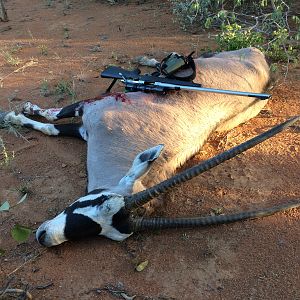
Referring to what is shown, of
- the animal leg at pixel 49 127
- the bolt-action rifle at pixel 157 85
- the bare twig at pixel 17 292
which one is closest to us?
the bare twig at pixel 17 292

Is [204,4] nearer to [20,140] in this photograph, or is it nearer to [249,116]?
[249,116]

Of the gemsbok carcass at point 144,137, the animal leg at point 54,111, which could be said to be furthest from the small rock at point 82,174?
the animal leg at point 54,111

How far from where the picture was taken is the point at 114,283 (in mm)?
3234

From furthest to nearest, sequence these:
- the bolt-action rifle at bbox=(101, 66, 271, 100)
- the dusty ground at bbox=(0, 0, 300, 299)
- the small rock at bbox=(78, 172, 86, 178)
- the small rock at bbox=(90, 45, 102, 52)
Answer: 1. the small rock at bbox=(90, 45, 102, 52)
2. the bolt-action rifle at bbox=(101, 66, 271, 100)
3. the small rock at bbox=(78, 172, 86, 178)
4. the dusty ground at bbox=(0, 0, 300, 299)

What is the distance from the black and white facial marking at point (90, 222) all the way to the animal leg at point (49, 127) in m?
1.45

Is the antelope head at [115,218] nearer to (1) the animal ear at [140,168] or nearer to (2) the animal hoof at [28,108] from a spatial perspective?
(1) the animal ear at [140,168]

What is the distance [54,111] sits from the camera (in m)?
5.22

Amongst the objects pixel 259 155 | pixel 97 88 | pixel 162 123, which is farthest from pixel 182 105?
pixel 97 88

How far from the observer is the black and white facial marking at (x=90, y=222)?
3340 millimetres

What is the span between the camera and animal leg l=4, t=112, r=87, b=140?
4.89 metres

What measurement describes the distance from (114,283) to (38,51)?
4.66 m

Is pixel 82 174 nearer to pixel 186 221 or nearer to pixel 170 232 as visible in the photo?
pixel 170 232

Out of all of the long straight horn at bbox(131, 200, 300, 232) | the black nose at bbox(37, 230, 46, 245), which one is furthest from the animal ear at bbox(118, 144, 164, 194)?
the black nose at bbox(37, 230, 46, 245)

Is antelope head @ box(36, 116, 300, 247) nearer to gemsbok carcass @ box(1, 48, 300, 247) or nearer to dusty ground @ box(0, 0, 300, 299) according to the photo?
gemsbok carcass @ box(1, 48, 300, 247)
